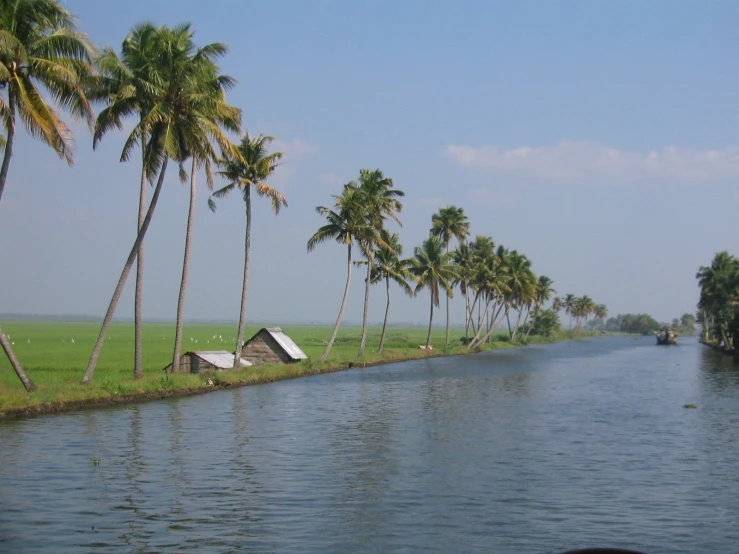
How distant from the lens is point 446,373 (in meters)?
55.7

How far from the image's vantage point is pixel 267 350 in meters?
51.2

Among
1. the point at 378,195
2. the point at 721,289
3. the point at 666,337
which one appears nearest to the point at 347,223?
the point at 378,195

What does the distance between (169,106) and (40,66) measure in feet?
22.5

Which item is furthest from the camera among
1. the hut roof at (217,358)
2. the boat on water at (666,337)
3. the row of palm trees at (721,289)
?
the boat on water at (666,337)

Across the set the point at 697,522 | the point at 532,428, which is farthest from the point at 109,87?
the point at 697,522

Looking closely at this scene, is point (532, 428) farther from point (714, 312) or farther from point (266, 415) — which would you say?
point (714, 312)

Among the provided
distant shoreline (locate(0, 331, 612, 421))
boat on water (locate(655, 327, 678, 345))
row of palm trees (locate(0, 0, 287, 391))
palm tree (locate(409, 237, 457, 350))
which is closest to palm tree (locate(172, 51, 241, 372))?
row of palm trees (locate(0, 0, 287, 391))

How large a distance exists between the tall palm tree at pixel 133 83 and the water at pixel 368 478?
11.3 m

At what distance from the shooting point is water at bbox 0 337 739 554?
13.3 m

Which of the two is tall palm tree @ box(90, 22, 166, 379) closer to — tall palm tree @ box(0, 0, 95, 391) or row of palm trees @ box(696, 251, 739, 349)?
tall palm tree @ box(0, 0, 95, 391)

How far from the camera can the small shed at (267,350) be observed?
50.7 metres

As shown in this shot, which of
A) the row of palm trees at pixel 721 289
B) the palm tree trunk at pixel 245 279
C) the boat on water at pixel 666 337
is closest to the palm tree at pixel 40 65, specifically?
the palm tree trunk at pixel 245 279

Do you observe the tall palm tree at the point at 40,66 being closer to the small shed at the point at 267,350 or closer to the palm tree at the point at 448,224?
the small shed at the point at 267,350

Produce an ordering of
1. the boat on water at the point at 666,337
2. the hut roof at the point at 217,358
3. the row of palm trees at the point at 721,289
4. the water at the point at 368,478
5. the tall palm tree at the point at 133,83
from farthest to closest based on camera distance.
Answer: the boat on water at the point at 666,337, the row of palm trees at the point at 721,289, the hut roof at the point at 217,358, the tall palm tree at the point at 133,83, the water at the point at 368,478
